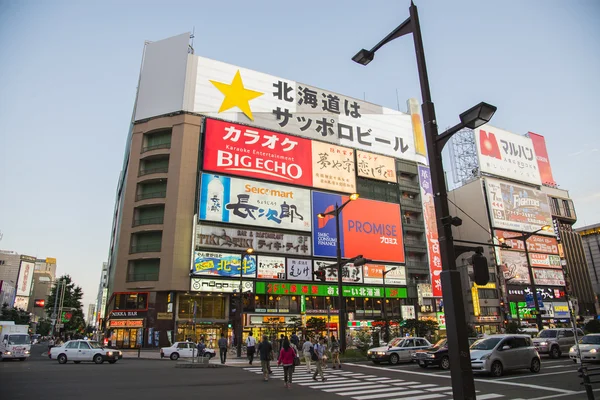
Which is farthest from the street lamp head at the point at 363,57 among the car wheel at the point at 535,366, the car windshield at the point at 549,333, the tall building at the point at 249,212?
the tall building at the point at 249,212

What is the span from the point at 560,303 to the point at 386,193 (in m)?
39.9

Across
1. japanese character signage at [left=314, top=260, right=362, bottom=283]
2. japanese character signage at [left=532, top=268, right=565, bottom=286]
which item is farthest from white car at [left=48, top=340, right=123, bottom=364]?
japanese character signage at [left=532, top=268, right=565, bottom=286]

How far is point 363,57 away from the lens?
29.7 feet

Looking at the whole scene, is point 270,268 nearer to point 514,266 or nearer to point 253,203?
point 253,203

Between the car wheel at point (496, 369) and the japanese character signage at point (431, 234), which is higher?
the japanese character signage at point (431, 234)

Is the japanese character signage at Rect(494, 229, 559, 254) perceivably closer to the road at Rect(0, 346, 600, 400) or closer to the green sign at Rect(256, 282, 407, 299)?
the green sign at Rect(256, 282, 407, 299)

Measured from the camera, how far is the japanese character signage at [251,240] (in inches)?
1766

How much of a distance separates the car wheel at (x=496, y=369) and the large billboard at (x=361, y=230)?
3452cm

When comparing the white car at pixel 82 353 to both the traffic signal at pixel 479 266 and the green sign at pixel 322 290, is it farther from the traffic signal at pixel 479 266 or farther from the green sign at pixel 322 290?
the traffic signal at pixel 479 266

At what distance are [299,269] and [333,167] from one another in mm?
15918

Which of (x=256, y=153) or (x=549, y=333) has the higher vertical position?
(x=256, y=153)

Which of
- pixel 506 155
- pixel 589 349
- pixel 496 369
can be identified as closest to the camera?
pixel 496 369

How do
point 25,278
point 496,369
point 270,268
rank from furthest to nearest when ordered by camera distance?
point 25,278, point 270,268, point 496,369

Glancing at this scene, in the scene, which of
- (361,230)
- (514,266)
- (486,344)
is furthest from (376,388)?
(514,266)
